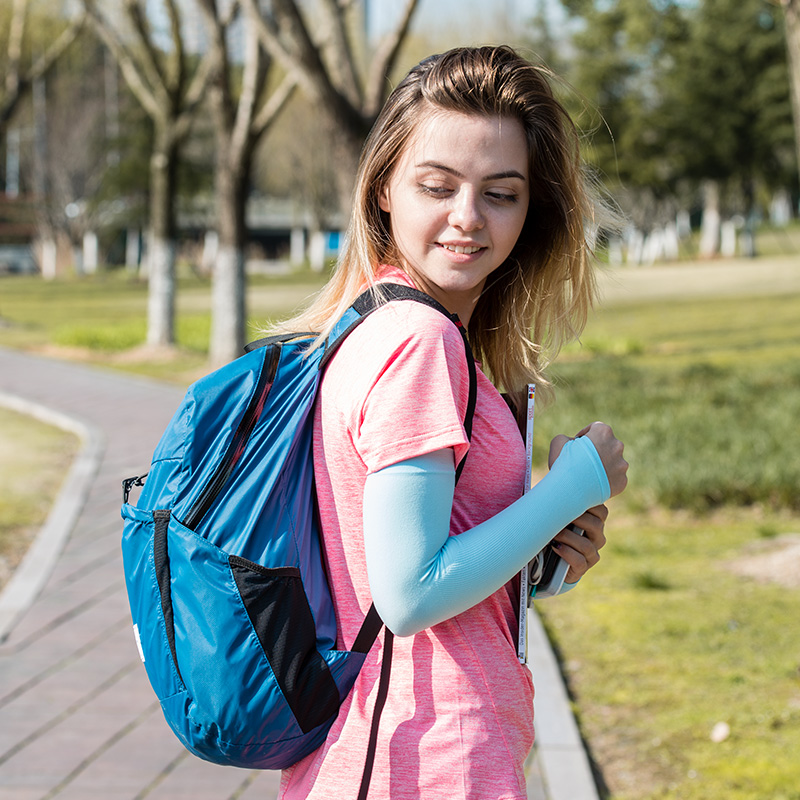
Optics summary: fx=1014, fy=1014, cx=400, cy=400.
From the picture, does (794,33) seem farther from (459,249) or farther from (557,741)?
(459,249)

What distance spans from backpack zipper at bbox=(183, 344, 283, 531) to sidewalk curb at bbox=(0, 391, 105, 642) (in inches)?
138

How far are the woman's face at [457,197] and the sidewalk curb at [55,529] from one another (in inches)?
142

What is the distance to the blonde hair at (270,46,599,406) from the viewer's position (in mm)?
1426

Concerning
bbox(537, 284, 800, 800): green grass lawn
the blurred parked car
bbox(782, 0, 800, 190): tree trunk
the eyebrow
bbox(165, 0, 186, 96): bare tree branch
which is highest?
bbox(165, 0, 186, 96): bare tree branch

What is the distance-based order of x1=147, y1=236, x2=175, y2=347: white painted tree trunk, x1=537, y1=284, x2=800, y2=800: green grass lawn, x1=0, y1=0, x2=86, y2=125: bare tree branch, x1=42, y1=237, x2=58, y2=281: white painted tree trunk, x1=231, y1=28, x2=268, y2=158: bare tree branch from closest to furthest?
x1=537, y1=284, x2=800, y2=800: green grass lawn, x1=231, y1=28, x2=268, y2=158: bare tree branch, x1=147, y1=236, x2=175, y2=347: white painted tree trunk, x1=0, y1=0, x2=86, y2=125: bare tree branch, x1=42, y1=237, x2=58, y2=281: white painted tree trunk

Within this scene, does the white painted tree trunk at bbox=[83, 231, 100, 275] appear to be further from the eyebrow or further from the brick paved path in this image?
the eyebrow

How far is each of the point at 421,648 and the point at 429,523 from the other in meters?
0.22

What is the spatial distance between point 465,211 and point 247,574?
22.5 inches

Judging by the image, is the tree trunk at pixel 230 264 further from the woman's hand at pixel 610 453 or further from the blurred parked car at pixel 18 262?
the blurred parked car at pixel 18 262

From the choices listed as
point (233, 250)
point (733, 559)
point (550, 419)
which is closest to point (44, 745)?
point (733, 559)

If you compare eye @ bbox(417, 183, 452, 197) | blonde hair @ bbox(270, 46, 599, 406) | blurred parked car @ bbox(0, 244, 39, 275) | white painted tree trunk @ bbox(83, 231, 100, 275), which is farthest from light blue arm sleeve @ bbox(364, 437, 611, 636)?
blurred parked car @ bbox(0, 244, 39, 275)

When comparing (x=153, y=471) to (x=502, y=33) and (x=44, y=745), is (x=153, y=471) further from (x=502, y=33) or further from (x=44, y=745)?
(x=502, y=33)

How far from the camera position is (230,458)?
50.9 inches

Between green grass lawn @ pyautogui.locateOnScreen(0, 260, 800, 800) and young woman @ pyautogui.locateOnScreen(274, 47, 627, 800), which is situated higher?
young woman @ pyautogui.locateOnScreen(274, 47, 627, 800)
